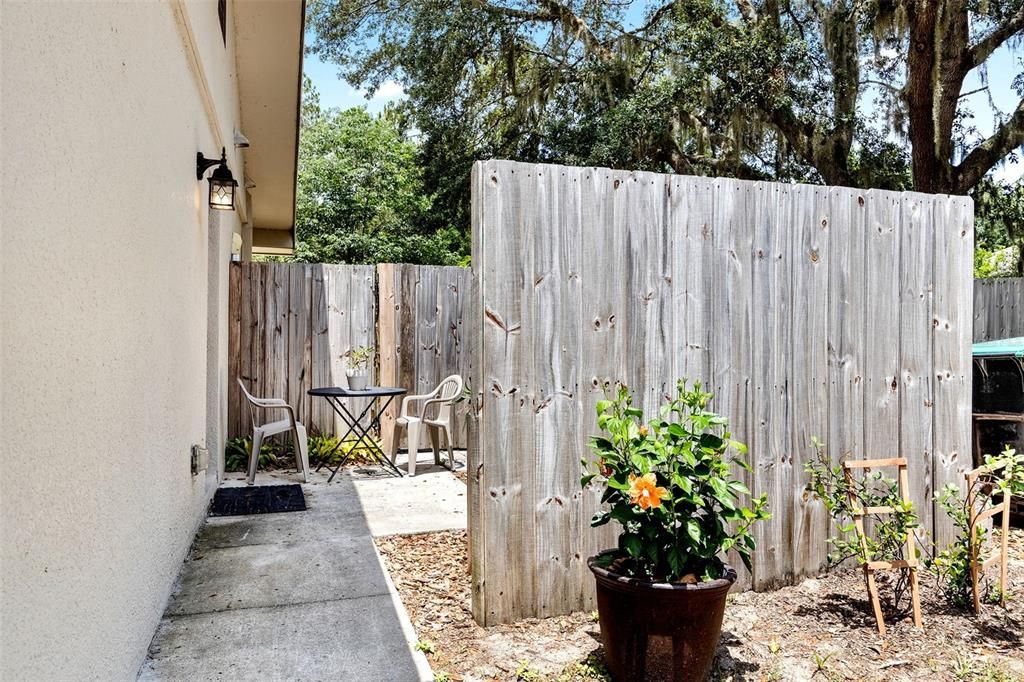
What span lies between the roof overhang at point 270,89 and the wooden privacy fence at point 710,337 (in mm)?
3605

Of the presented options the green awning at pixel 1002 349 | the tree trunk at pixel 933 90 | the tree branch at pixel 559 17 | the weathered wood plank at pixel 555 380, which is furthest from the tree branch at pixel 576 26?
the weathered wood plank at pixel 555 380

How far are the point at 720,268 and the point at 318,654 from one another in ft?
7.34

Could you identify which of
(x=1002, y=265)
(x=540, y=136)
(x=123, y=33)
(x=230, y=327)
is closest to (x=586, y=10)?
(x=540, y=136)

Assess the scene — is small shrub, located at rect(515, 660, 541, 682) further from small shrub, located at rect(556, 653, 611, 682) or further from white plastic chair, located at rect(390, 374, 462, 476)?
white plastic chair, located at rect(390, 374, 462, 476)

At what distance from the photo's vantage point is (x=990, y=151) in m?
8.78

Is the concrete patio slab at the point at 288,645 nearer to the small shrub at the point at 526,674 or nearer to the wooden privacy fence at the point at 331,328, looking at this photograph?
the small shrub at the point at 526,674

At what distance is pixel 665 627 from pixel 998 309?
24.2 feet

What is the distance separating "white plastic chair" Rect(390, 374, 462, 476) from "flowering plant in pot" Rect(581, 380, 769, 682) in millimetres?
3840

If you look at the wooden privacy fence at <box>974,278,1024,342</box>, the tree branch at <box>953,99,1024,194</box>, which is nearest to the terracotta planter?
the wooden privacy fence at <box>974,278,1024,342</box>

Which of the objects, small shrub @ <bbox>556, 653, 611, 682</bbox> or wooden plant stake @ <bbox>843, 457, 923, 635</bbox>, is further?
wooden plant stake @ <bbox>843, 457, 923, 635</bbox>

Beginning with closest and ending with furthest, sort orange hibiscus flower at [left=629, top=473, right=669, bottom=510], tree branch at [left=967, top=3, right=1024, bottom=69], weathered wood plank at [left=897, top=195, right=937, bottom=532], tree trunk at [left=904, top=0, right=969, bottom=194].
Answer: orange hibiscus flower at [left=629, top=473, right=669, bottom=510], weathered wood plank at [left=897, top=195, right=937, bottom=532], tree trunk at [left=904, top=0, right=969, bottom=194], tree branch at [left=967, top=3, right=1024, bottom=69]

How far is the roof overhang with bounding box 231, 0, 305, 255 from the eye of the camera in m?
5.73

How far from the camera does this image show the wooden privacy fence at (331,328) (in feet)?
21.8

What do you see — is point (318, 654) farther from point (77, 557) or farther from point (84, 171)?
point (84, 171)
